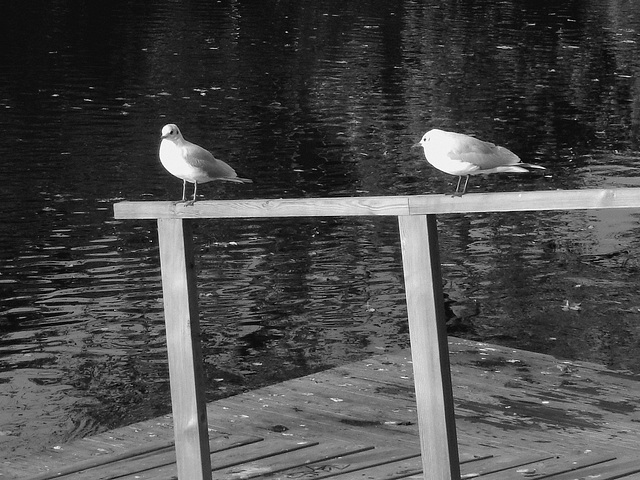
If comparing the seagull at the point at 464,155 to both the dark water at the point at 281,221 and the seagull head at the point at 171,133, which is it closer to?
the seagull head at the point at 171,133

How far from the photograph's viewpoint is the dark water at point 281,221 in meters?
9.16

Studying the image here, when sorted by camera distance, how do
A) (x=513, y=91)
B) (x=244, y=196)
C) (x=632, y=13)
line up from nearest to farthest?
1. (x=244, y=196)
2. (x=513, y=91)
3. (x=632, y=13)

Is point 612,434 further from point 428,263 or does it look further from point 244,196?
point 244,196

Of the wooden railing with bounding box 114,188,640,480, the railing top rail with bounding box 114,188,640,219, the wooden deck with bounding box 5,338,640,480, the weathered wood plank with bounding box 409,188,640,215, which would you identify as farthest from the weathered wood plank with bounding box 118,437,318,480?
the weathered wood plank with bounding box 409,188,640,215

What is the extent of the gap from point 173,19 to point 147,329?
28059mm

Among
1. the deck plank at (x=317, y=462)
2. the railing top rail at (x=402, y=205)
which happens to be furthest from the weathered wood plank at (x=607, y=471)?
the railing top rail at (x=402, y=205)

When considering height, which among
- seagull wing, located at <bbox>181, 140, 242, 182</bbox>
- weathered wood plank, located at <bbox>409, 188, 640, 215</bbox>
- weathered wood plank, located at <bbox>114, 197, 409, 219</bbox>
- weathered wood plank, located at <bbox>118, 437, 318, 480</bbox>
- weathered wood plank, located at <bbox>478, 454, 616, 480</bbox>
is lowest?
weathered wood plank, located at <bbox>478, 454, 616, 480</bbox>

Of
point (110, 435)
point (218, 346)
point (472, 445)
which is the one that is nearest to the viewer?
point (472, 445)

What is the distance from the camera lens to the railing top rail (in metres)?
4.05

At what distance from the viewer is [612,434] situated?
632 centimetres

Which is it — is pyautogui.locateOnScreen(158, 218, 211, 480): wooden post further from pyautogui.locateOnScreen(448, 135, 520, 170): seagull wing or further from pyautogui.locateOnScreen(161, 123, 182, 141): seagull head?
pyautogui.locateOnScreen(448, 135, 520, 170): seagull wing

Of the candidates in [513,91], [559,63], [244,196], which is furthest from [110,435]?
[559,63]

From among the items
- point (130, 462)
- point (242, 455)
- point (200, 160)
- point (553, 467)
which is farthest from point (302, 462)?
point (200, 160)

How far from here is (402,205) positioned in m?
4.39
